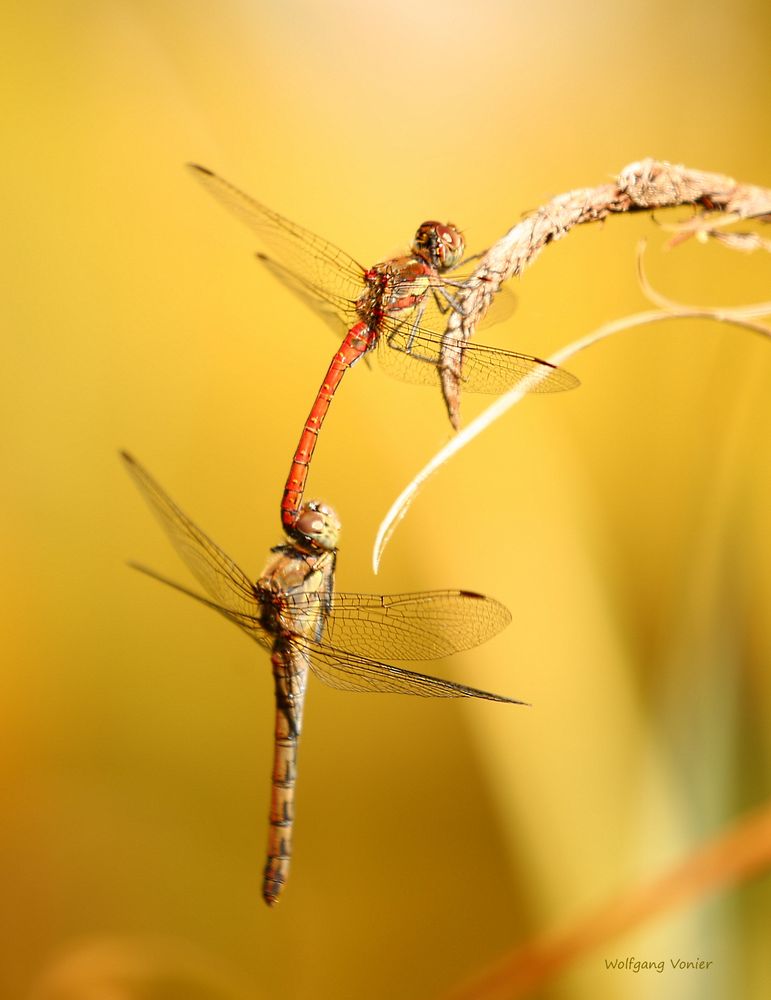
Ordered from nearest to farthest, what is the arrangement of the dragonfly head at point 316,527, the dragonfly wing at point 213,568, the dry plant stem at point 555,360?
the dry plant stem at point 555,360 < the dragonfly head at point 316,527 < the dragonfly wing at point 213,568

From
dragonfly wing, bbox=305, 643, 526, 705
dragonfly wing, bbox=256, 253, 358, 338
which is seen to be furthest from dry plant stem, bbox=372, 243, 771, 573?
→ dragonfly wing, bbox=256, 253, 358, 338

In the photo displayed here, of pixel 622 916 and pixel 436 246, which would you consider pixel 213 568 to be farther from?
pixel 622 916

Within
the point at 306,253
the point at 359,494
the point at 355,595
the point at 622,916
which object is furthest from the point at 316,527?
the point at 359,494

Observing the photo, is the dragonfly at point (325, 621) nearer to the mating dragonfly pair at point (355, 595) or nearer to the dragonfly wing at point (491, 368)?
the mating dragonfly pair at point (355, 595)

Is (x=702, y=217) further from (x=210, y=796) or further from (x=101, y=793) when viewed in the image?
(x=101, y=793)

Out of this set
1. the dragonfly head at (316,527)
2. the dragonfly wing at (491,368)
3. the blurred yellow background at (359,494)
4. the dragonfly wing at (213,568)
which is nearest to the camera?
the dragonfly wing at (491,368)

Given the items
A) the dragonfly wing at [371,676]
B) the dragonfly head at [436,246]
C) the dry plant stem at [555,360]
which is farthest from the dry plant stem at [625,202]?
the dragonfly wing at [371,676]

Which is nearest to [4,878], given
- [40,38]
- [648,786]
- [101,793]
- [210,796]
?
[101,793]

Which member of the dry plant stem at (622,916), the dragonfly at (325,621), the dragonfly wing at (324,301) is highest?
the dragonfly wing at (324,301)
